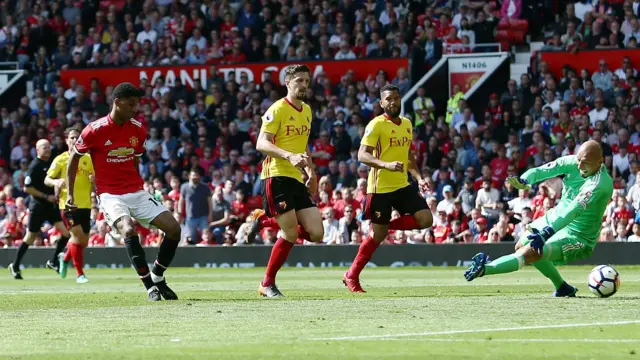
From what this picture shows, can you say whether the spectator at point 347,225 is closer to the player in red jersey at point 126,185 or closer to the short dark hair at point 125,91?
the player in red jersey at point 126,185

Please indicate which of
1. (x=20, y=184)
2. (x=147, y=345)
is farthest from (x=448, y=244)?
(x=147, y=345)

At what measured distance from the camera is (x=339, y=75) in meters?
30.7

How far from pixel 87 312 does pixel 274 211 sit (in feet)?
8.97

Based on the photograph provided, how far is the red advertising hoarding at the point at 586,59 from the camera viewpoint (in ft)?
91.3

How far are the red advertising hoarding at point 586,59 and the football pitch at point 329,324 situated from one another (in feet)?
40.6

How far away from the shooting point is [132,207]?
1320 centimetres

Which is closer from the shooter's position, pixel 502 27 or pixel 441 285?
pixel 441 285

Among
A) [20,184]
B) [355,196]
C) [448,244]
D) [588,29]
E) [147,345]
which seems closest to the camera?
[147,345]

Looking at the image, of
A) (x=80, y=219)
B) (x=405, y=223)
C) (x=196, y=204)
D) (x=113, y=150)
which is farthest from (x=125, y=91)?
(x=196, y=204)

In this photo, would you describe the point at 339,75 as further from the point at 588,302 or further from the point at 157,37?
the point at 588,302

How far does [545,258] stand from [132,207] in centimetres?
411

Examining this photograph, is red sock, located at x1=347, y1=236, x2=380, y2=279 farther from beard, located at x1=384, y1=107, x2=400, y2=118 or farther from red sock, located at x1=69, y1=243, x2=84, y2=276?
red sock, located at x1=69, y1=243, x2=84, y2=276

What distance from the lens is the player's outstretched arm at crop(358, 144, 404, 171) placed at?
14.0 meters

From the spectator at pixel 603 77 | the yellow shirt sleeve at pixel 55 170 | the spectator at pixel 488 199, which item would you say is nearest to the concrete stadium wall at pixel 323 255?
the spectator at pixel 488 199
